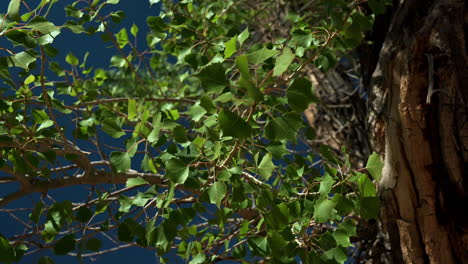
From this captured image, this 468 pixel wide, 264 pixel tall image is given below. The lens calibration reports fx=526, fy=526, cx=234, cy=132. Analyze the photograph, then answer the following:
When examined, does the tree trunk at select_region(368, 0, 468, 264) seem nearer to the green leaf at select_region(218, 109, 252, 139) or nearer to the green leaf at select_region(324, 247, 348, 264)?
the green leaf at select_region(324, 247, 348, 264)

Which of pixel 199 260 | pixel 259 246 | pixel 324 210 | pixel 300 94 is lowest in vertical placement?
pixel 199 260

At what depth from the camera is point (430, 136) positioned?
1165 mm

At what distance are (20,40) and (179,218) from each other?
0.42 m

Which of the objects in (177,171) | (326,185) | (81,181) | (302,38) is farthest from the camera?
(81,181)

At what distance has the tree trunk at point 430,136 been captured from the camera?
114cm

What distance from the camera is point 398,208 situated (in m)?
1.20

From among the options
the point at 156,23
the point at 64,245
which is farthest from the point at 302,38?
the point at 64,245

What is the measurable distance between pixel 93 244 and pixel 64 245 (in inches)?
3.2

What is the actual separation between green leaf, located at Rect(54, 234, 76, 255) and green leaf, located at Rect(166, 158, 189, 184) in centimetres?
33

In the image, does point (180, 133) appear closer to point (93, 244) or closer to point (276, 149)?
point (276, 149)

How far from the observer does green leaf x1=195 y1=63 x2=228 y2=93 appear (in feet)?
2.42

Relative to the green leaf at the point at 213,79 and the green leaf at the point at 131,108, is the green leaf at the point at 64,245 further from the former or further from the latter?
the green leaf at the point at 213,79

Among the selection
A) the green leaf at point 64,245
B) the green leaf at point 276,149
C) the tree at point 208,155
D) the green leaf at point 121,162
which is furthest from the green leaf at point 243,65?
the green leaf at point 64,245

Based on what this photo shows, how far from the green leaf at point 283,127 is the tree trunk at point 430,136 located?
48 cm
